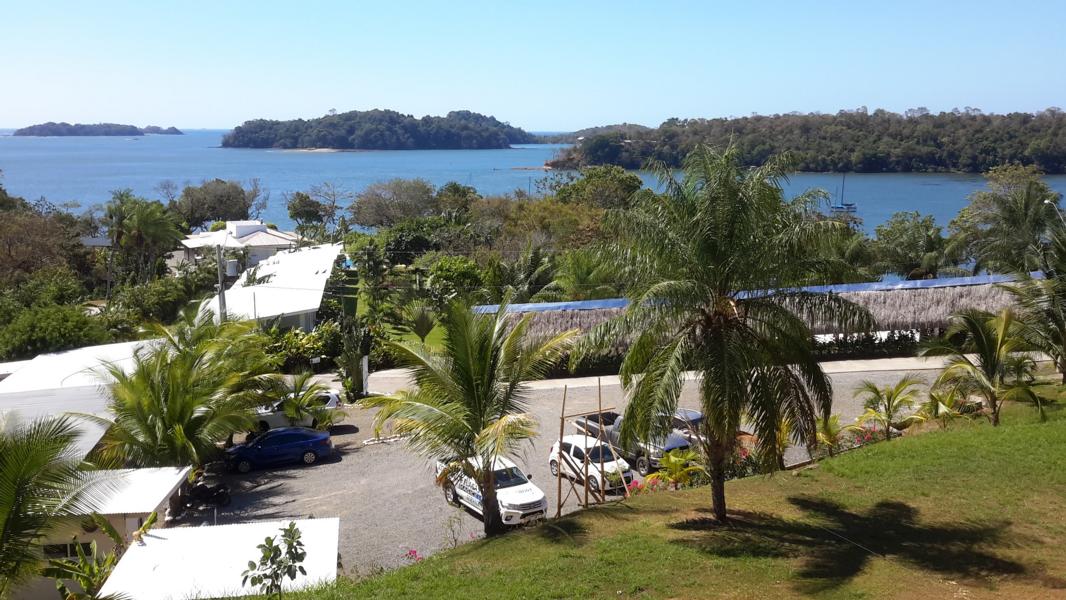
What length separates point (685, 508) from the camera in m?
13.0

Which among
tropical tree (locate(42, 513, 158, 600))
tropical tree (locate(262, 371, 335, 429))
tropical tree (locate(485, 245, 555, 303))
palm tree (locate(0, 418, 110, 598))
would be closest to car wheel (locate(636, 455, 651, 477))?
tropical tree (locate(262, 371, 335, 429))

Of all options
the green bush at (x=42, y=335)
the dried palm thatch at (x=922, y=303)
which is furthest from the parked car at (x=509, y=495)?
the dried palm thatch at (x=922, y=303)

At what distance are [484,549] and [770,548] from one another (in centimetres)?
380

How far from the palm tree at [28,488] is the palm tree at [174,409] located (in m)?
7.29

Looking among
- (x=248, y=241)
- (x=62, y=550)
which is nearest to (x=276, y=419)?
(x=62, y=550)

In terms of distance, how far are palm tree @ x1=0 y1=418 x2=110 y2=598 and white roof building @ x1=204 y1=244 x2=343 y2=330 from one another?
16.7 metres

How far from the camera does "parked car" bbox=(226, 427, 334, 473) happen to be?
61.3 ft

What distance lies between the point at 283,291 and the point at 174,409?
16650 mm

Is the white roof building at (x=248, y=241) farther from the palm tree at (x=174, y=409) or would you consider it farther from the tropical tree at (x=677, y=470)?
the tropical tree at (x=677, y=470)

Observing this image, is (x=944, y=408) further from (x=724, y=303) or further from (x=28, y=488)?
(x=28, y=488)

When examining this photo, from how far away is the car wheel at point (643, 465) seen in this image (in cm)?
1733

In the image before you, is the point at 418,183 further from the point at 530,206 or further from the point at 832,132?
the point at 832,132

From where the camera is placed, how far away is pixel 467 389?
1234 centimetres

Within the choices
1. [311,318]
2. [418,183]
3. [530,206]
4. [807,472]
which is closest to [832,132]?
[418,183]
